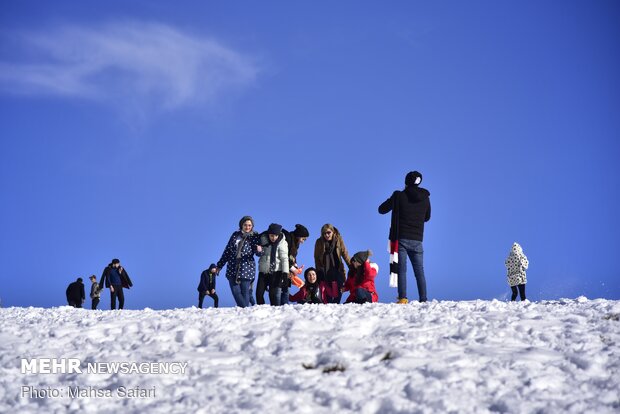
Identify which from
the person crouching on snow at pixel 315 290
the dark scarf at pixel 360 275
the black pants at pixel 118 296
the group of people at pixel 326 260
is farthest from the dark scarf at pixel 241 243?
the black pants at pixel 118 296

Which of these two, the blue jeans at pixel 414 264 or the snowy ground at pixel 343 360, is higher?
the blue jeans at pixel 414 264

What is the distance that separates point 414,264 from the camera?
11.4m

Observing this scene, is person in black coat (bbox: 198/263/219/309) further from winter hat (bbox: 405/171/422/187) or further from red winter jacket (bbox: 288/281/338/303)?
winter hat (bbox: 405/171/422/187)

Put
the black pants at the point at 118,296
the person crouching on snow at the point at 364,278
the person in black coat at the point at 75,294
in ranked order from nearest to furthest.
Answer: the person crouching on snow at the point at 364,278, the black pants at the point at 118,296, the person in black coat at the point at 75,294

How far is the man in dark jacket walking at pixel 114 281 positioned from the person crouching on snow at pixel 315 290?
1057 cm

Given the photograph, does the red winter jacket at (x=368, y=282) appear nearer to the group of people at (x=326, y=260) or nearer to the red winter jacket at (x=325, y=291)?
the group of people at (x=326, y=260)

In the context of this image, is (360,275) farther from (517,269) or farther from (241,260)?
(517,269)

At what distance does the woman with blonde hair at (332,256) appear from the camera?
13.8 meters

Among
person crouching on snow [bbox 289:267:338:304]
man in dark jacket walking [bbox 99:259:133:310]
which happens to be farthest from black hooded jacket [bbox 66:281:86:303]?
person crouching on snow [bbox 289:267:338:304]

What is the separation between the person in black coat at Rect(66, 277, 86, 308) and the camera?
23984 mm

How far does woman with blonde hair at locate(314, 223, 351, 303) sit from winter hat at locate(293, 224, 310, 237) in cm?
78

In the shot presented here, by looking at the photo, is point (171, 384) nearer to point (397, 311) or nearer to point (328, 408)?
point (328, 408)

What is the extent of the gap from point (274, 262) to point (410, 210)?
3336 mm

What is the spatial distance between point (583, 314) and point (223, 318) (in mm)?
5062
